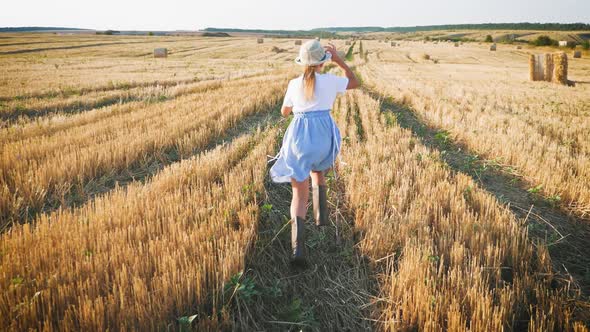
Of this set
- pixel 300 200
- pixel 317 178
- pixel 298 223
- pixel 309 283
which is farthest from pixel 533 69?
pixel 309 283

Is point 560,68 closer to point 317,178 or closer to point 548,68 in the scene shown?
point 548,68

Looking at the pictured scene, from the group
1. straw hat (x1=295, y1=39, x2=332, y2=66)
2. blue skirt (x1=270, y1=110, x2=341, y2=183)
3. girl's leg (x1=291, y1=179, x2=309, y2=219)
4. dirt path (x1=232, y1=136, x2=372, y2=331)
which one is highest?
straw hat (x1=295, y1=39, x2=332, y2=66)

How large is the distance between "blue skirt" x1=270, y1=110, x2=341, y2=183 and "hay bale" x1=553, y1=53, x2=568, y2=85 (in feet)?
59.8

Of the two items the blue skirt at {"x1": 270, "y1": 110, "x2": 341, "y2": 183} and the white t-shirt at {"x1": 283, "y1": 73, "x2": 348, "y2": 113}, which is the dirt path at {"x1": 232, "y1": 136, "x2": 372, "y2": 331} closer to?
the blue skirt at {"x1": 270, "y1": 110, "x2": 341, "y2": 183}

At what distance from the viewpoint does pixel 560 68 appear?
53.6ft

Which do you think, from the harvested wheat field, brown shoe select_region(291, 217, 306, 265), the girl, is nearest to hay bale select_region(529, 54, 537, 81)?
the harvested wheat field

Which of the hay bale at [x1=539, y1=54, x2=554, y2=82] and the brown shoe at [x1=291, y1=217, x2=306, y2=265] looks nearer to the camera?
the brown shoe at [x1=291, y1=217, x2=306, y2=265]

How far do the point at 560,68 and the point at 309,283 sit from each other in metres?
19.4

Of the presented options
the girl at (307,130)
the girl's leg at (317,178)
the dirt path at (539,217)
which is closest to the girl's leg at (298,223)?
the girl at (307,130)

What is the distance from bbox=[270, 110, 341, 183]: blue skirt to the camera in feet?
10.2

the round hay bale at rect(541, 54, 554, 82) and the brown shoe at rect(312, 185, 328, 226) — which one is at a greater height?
the round hay bale at rect(541, 54, 554, 82)

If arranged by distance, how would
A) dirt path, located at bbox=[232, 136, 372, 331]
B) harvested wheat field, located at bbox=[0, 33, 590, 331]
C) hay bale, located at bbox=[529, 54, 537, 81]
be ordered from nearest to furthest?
harvested wheat field, located at bbox=[0, 33, 590, 331] < dirt path, located at bbox=[232, 136, 372, 331] < hay bale, located at bbox=[529, 54, 537, 81]

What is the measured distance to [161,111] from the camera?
8664 mm

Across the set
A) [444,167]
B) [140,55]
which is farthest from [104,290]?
[140,55]
